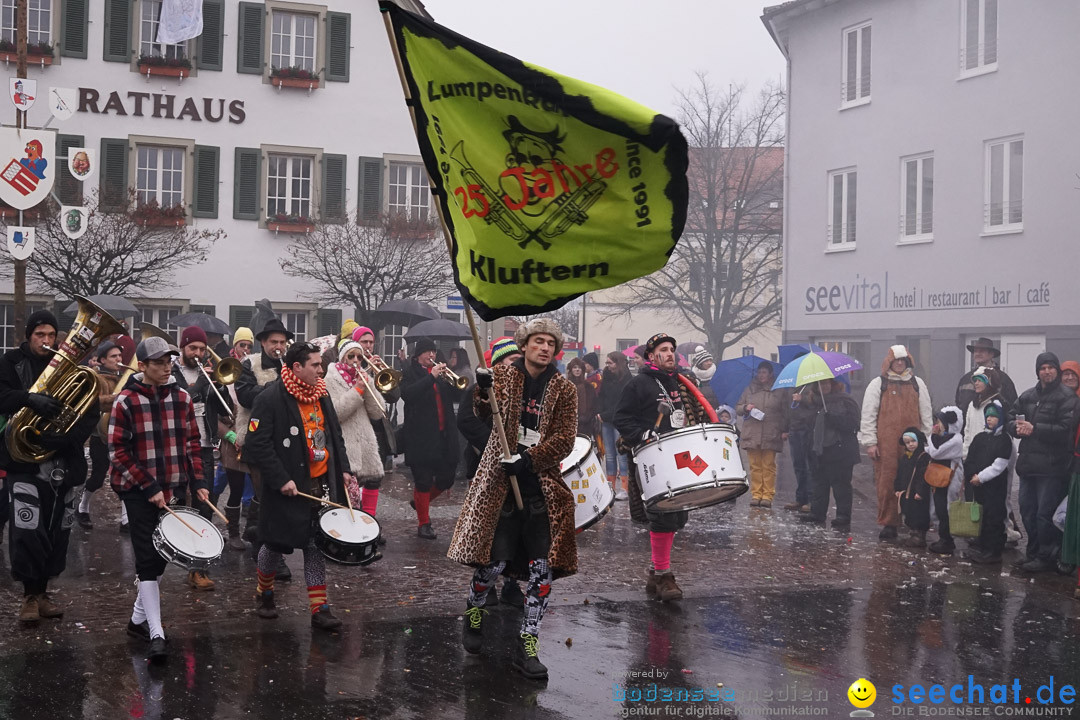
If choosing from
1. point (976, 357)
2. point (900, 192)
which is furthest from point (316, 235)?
point (976, 357)

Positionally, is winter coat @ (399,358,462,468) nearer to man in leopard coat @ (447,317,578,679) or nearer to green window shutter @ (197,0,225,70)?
man in leopard coat @ (447,317,578,679)

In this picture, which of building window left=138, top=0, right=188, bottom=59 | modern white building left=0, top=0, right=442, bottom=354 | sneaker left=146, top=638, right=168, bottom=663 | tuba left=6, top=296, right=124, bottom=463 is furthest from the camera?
building window left=138, top=0, right=188, bottom=59

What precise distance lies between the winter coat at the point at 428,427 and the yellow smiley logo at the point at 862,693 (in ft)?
18.3

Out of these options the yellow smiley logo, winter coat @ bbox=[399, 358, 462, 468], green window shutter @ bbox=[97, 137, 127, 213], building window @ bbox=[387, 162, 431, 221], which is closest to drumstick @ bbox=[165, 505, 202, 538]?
the yellow smiley logo

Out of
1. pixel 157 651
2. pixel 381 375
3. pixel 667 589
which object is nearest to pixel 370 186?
pixel 381 375

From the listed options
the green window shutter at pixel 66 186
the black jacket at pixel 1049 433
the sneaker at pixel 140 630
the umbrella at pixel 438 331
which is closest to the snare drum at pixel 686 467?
the sneaker at pixel 140 630

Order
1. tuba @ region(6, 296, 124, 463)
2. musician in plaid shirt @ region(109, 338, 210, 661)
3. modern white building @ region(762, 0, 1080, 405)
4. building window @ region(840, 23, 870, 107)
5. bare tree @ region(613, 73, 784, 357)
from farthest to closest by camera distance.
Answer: bare tree @ region(613, 73, 784, 357), building window @ region(840, 23, 870, 107), modern white building @ region(762, 0, 1080, 405), tuba @ region(6, 296, 124, 463), musician in plaid shirt @ region(109, 338, 210, 661)

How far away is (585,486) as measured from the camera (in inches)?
342

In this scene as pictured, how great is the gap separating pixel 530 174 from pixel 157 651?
3.39 m

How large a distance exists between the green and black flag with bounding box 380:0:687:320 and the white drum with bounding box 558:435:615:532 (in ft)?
→ 8.87

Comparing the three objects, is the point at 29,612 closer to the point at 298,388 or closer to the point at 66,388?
the point at 66,388

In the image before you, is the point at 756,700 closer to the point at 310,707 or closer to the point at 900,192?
the point at 310,707

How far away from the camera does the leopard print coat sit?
6.92m

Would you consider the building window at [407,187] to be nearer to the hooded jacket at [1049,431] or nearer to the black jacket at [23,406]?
the hooded jacket at [1049,431]
